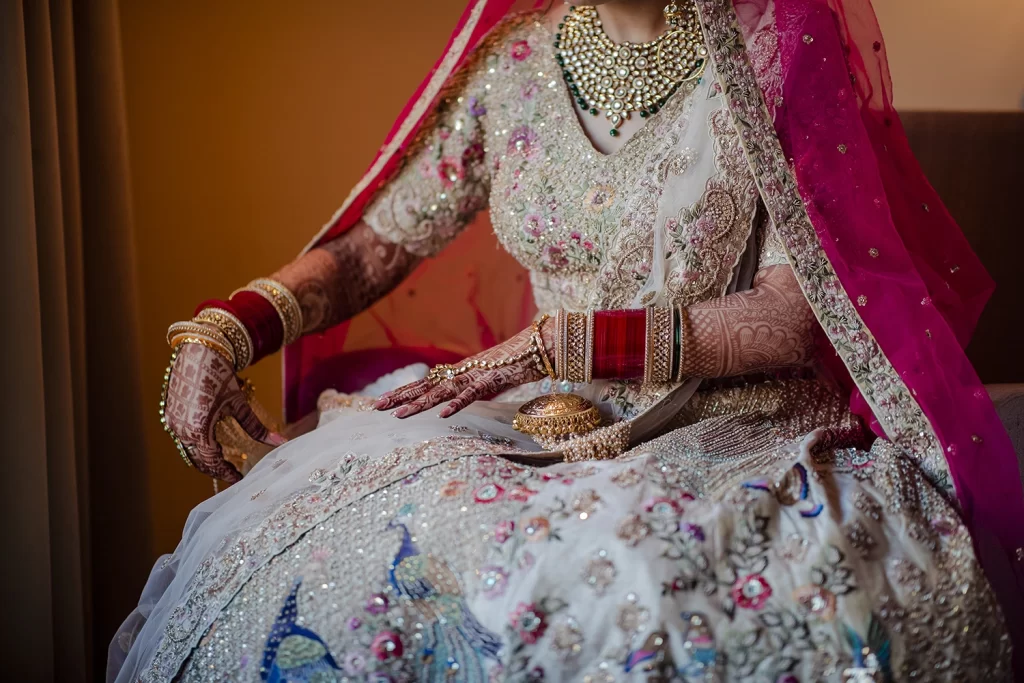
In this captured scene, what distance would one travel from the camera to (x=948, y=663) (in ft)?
2.36

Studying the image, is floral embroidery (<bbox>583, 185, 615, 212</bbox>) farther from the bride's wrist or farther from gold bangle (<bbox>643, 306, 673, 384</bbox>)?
the bride's wrist

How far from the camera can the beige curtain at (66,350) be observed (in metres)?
1.13

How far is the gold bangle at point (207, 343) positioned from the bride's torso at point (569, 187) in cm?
31

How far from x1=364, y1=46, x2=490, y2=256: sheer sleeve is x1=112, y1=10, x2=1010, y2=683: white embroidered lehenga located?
0.33 metres

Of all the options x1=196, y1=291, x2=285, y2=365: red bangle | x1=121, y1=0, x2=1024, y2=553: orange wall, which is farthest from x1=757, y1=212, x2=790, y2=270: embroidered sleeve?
x1=121, y1=0, x2=1024, y2=553: orange wall

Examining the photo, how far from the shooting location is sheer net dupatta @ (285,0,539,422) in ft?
4.35

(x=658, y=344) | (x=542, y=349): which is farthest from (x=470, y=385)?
(x=658, y=344)

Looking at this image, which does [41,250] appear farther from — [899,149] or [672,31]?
[899,149]

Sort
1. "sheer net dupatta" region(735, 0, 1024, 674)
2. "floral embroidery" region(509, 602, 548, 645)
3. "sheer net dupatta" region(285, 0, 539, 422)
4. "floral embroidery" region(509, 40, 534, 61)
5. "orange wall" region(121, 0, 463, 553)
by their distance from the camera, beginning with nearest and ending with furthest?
"floral embroidery" region(509, 602, 548, 645) < "sheer net dupatta" region(735, 0, 1024, 674) < "floral embroidery" region(509, 40, 534, 61) < "sheer net dupatta" region(285, 0, 539, 422) < "orange wall" region(121, 0, 463, 553)

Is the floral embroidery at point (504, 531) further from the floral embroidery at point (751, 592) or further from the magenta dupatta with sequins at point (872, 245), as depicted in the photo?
the magenta dupatta with sequins at point (872, 245)

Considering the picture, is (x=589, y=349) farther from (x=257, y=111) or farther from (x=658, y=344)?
(x=257, y=111)

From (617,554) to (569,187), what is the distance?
54 centimetres

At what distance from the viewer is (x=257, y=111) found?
189 cm

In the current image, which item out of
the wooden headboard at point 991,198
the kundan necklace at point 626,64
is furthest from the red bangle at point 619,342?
the wooden headboard at point 991,198
